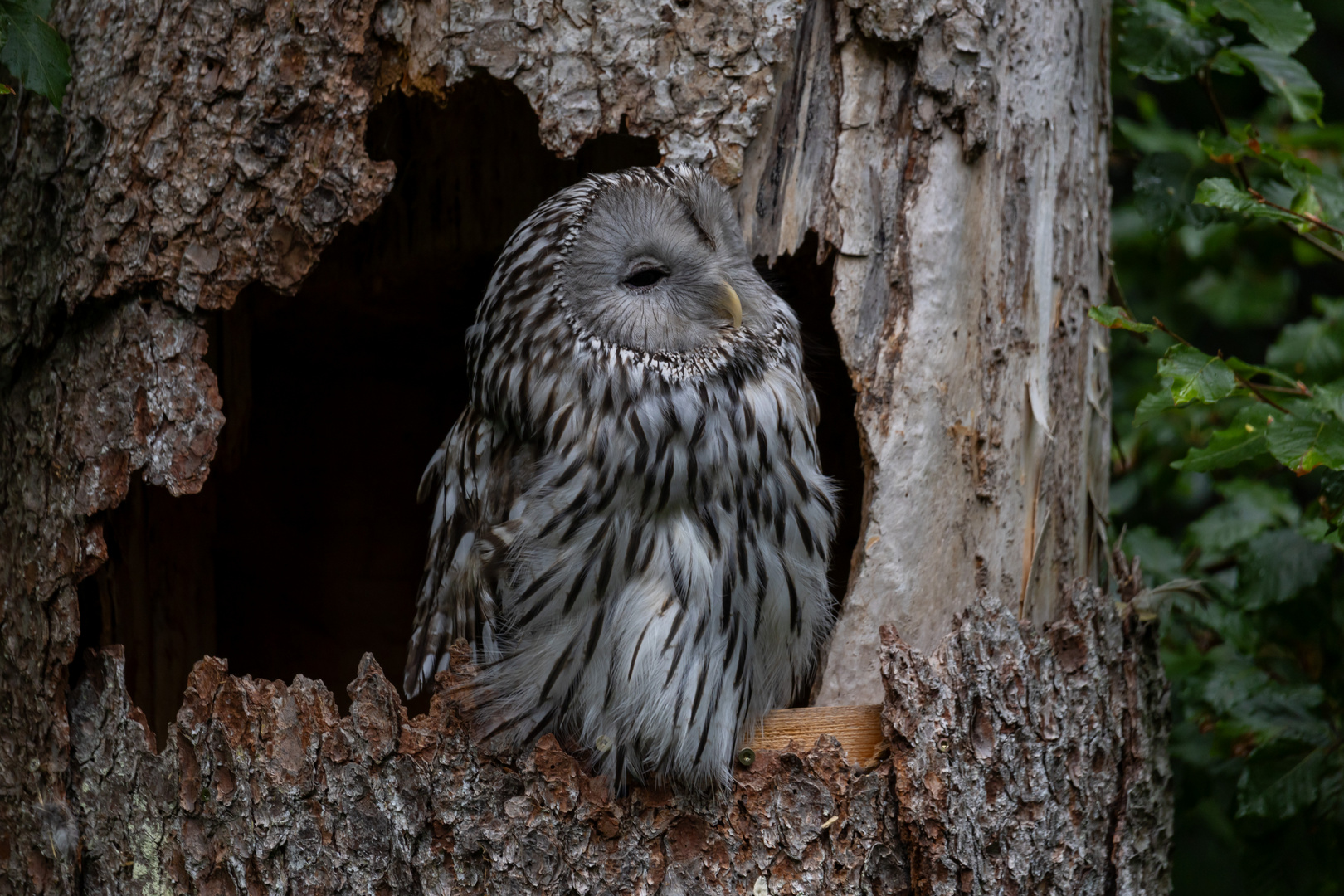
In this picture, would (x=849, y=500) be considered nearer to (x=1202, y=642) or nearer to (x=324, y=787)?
(x=1202, y=642)

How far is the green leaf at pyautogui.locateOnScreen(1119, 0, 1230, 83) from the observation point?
285cm

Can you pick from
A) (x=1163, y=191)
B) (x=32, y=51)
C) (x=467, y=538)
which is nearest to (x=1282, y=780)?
(x=1163, y=191)

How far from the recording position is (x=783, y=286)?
9.03 feet

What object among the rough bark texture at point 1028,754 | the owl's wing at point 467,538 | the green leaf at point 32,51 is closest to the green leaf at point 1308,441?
the rough bark texture at point 1028,754

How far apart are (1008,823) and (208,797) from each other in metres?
1.52

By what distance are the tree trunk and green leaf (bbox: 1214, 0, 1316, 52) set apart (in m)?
0.40

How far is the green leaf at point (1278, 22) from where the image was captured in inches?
105

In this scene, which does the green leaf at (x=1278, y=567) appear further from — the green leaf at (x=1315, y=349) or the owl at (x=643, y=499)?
the owl at (x=643, y=499)

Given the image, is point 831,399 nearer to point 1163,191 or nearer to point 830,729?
point 1163,191

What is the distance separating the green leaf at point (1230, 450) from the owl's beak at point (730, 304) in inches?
37.6

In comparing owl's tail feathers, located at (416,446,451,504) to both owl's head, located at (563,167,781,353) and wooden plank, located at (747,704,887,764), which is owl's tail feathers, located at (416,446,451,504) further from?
wooden plank, located at (747,704,887,764)

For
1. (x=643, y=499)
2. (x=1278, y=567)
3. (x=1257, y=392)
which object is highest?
(x=1257, y=392)

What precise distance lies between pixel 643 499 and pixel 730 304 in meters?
0.42

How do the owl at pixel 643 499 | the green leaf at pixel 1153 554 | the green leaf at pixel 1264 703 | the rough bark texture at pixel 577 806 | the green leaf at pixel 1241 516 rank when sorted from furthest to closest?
the green leaf at pixel 1153 554
the green leaf at pixel 1241 516
the green leaf at pixel 1264 703
the owl at pixel 643 499
the rough bark texture at pixel 577 806
